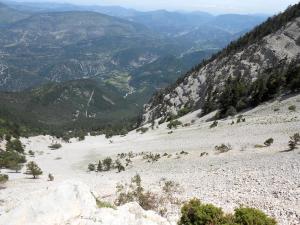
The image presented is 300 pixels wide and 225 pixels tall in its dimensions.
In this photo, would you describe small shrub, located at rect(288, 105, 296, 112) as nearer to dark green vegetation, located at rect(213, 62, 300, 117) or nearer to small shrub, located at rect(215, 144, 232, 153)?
dark green vegetation, located at rect(213, 62, 300, 117)

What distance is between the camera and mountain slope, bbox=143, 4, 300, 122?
90625mm

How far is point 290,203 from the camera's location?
26328 millimetres

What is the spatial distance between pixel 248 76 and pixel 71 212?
113m

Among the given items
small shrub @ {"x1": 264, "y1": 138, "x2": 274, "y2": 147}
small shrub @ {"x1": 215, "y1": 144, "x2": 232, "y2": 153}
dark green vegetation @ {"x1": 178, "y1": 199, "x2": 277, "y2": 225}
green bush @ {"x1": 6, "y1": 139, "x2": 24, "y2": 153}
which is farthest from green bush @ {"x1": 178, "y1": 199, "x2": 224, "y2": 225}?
green bush @ {"x1": 6, "y1": 139, "x2": 24, "y2": 153}

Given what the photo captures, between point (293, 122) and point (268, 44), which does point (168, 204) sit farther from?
point (268, 44)

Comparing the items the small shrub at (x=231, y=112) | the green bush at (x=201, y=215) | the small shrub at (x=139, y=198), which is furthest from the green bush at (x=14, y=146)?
the green bush at (x=201, y=215)

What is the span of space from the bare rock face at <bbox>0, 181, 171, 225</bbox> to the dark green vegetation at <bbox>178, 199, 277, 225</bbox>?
1.76 metres

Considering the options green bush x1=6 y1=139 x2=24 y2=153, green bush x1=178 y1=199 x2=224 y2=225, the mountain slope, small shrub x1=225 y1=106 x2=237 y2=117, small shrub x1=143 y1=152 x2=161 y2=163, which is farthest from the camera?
green bush x1=6 y1=139 x2=24 y2=153

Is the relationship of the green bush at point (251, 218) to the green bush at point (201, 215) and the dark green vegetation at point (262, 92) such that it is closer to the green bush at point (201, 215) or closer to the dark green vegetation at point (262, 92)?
the green bush at point (201, 215)

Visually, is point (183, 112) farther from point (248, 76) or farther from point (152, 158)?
point (152, 158)

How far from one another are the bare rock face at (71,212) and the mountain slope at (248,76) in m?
68.7

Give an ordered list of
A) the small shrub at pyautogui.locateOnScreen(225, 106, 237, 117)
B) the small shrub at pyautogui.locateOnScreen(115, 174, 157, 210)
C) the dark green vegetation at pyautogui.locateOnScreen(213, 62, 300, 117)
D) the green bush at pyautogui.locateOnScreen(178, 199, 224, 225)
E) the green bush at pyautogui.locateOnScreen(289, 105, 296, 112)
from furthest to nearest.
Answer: the small shrub at pyautogui.locateOnScreen(225, 106, 237, 117) → the dark green vegetation at pyautogui.locateOnScreen(213, 62, 300, 117) → the green bush at pyautogui.locateOnScreen(289, 105, 296, 112) → the small shrub at pyautogui.locateOnScreen(115, 174, 157, 210) → the green bush at pyautogui.locateOnScreen(178, 199, 224, 225)

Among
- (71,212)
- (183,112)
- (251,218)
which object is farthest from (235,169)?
(183,112)

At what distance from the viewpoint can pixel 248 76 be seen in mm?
127312
